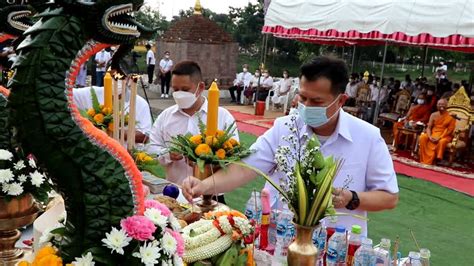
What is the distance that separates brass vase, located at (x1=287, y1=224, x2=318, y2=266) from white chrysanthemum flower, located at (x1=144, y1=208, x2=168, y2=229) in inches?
14.7

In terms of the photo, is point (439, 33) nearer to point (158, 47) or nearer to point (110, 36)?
point (110, 36)

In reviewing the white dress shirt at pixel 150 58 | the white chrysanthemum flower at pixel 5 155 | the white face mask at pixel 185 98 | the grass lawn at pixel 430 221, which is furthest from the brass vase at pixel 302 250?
the white dress shirt at pixel 150 58

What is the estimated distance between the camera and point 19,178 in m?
1.84

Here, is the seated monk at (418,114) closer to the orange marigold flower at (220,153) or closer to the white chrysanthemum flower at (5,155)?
the orange marigold flower at (220,153)

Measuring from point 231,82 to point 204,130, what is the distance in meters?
14.7

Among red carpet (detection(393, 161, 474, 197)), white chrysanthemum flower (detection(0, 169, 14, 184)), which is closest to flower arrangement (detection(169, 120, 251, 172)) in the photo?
white chrysanthemum flower (detection(0, 169, 14, 184))

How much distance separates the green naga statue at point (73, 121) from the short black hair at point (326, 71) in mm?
1032

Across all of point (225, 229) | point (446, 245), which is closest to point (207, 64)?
point (446, 245)

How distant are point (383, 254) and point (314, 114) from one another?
2.45 feet

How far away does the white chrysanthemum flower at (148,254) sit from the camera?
1161mm

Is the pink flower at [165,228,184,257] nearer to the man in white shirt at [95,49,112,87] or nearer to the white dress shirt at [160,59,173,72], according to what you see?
the man in white shirt at [95,49,112,87]

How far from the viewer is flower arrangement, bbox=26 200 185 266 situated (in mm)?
1162

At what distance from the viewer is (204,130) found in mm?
2121

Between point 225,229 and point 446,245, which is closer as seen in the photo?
point 225,229
